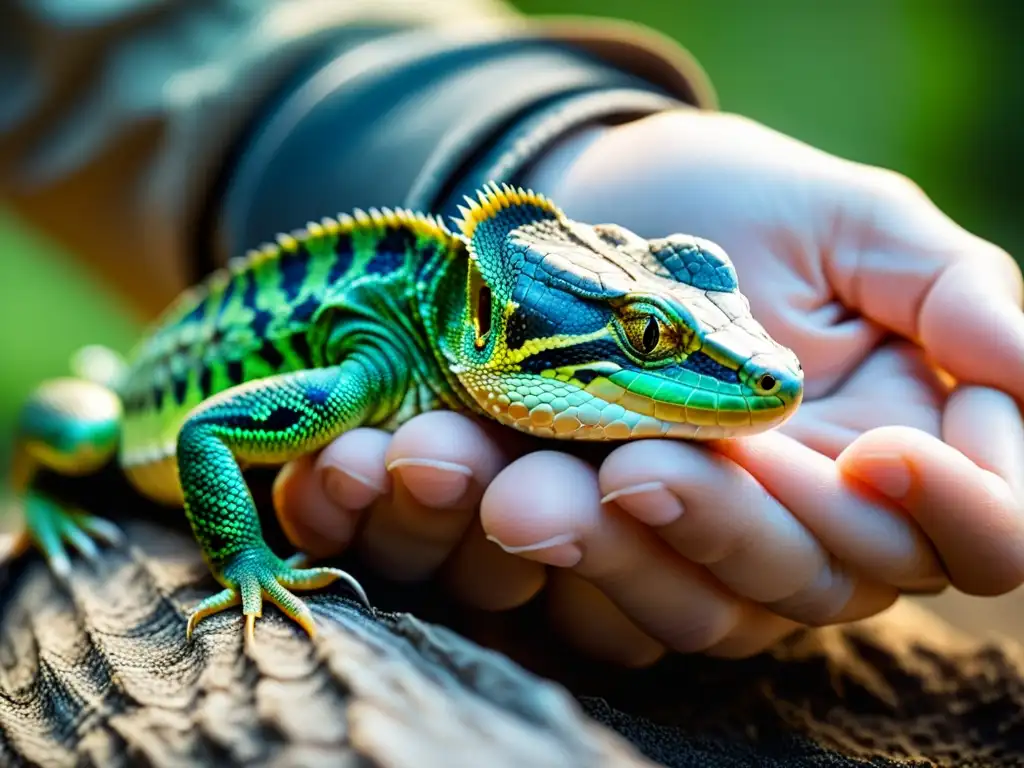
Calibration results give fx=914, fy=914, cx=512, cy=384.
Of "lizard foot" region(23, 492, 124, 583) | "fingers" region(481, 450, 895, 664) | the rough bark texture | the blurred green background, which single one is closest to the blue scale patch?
"fingers" region(481, 450, 895, 664)

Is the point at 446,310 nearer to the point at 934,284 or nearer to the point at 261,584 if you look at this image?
the point at 261,584

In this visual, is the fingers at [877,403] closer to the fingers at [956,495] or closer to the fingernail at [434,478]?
the fingers at [956,495]

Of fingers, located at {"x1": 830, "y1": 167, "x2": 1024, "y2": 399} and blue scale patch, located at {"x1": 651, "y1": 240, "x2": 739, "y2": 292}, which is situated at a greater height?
blue scale patch, located at {"x1": 651, "y1": 240, "x2": 739, "y2": 292}

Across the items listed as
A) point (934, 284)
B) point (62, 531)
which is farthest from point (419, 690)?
point (62, 531)

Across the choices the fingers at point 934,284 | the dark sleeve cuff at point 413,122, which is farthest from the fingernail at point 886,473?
the dark sleeve cuff at point 413,122

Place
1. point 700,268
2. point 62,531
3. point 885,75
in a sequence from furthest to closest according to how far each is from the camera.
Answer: point 885,75, point 62,531, point 700,268

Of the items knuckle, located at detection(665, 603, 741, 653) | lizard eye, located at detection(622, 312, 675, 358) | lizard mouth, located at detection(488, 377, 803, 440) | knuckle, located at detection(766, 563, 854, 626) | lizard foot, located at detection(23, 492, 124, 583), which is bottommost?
lizard foot, located at detection(23, 492, 124, 583)

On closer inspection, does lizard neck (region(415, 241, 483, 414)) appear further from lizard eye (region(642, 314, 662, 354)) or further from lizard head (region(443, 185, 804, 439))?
lizard eye (region(642, 314, 662, 354))

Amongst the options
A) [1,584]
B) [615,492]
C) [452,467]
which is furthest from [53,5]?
[615,492]
